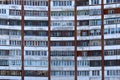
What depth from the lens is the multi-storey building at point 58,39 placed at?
61812mm

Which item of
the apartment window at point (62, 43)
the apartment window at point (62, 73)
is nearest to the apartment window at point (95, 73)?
the apartment window at point (62, 73)

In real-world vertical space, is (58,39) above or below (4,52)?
above

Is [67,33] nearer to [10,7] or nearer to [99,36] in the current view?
[99,36]

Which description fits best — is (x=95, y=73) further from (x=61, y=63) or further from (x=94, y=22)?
(x=94, y=22)

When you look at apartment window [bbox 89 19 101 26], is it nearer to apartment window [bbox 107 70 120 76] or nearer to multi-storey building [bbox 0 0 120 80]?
multi-storey building [bbox 0 0 120 80]

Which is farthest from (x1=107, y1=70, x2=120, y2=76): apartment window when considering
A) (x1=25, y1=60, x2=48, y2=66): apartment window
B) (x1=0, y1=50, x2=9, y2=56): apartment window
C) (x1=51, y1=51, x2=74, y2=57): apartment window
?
(x1=0, y1=50, x2=9, y2=56): apartment window

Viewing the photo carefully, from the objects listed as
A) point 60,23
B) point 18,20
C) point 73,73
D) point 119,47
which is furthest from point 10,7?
point 119,47

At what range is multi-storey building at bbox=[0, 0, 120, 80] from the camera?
61812 mm

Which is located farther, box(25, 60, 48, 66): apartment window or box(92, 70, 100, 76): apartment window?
box(25, 60, 48, 66): apartment window

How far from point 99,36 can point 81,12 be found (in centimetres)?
502

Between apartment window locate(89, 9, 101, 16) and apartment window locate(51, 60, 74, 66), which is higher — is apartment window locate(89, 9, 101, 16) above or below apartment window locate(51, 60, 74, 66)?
above

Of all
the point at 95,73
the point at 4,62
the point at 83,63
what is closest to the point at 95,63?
the point at 95,73

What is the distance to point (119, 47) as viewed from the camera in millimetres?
60812

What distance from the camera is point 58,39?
6372 cm
